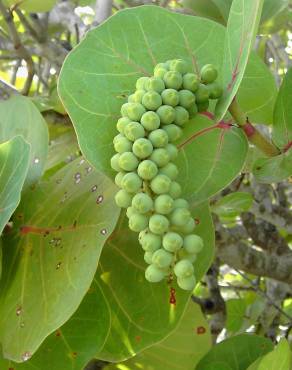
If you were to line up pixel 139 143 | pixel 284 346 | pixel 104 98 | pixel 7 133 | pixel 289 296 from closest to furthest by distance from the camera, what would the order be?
pixel 139 143
pixel 104 98
pixel 284 346
pixel 7 133
pixel 289 296

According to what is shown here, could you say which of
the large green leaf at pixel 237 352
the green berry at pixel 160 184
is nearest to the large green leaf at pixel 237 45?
the green berry at pixel 160 184

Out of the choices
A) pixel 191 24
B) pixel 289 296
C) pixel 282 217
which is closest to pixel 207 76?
pixel 191 24

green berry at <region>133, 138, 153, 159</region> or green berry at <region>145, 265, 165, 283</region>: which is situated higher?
green berry at <region>133, 138, 153, 159</region>

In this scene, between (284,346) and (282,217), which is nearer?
(284,346)

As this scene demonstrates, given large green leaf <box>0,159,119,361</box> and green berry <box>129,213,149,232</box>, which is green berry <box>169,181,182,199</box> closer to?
green berry <box>129,213,149,232</box>

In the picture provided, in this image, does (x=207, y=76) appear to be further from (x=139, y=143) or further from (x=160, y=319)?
(x=160, y=319)

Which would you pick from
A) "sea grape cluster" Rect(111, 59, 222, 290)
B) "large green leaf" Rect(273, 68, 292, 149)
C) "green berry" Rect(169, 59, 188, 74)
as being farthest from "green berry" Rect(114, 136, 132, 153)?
"large green leaf" Rect(273, 68, 292, 149)

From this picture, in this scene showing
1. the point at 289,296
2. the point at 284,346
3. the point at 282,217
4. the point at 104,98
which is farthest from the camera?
the point at 289,296

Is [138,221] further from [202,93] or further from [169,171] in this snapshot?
[202,93]
